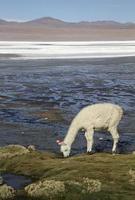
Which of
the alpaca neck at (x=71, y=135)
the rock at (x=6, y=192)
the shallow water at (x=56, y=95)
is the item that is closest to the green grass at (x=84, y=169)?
the rock at (x=6, y=192)

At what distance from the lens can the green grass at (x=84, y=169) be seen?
31.1 ft

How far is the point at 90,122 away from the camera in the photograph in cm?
1334

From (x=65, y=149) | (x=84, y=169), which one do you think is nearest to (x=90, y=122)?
(x=65, y=149)

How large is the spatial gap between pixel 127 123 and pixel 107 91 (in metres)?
10.2

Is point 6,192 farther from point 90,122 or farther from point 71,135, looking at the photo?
point 90,122

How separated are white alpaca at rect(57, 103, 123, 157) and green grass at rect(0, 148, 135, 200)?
1.86 ft

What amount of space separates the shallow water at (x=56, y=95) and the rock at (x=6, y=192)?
15.3 ft

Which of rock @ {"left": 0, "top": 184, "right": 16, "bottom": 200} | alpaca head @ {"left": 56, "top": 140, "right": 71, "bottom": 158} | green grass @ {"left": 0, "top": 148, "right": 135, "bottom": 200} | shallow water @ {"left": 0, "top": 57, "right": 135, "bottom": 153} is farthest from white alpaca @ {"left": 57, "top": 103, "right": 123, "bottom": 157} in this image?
rock @ {"left": 0, "top": 184, "right": 16, "bottom": 200}

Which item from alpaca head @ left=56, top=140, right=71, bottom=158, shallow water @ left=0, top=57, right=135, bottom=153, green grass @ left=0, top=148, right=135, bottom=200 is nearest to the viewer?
green grass @ left=0, top=148, right=135, bottom=200

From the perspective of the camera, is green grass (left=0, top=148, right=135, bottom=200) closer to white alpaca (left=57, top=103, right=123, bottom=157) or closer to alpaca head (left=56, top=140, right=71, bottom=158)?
alpaca head (left=56, top=140, right=71, bottom=158)

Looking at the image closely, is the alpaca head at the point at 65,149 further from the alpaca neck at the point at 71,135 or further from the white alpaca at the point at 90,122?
the alpaca neck at the point at 71,135

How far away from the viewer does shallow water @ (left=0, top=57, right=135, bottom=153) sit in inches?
648

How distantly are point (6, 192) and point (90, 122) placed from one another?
4202mm

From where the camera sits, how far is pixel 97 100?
25203 mm
